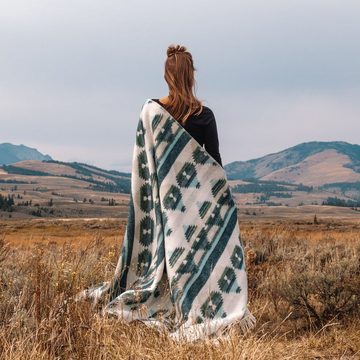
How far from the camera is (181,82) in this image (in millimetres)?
4973

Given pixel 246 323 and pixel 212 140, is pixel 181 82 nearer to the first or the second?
pixel 212 140

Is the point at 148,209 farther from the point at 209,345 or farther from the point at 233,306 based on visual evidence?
the point at 209,345

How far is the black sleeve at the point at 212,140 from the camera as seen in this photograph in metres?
5.10

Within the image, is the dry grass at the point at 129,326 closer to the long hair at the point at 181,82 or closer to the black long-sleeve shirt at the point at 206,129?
the black long-sleeve shirt at the point at 206,129

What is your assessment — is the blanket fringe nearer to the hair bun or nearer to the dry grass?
the dry grass

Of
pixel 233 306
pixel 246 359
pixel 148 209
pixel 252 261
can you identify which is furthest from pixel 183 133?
pixel 252 261

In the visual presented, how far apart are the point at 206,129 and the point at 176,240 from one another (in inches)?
38.1

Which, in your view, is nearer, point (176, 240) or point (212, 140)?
point (176, 240)

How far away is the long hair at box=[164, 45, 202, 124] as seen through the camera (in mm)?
4941

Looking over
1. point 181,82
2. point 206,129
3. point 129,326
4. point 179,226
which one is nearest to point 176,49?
point 181,82

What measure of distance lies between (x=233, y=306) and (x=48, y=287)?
1506 millimetres

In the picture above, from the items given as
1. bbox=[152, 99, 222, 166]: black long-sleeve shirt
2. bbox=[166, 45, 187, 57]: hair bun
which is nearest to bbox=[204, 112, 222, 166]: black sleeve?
bbox=[152, 99, 222, 166]: black long-sleeve shirt

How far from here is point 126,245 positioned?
5.25m

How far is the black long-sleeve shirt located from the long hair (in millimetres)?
55
